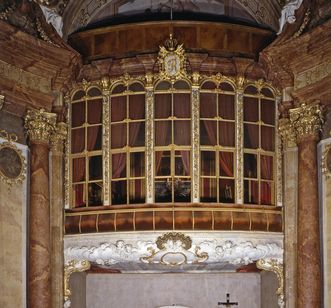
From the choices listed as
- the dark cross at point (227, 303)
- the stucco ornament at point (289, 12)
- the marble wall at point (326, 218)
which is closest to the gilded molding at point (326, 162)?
the marble wall at point (326, 218)

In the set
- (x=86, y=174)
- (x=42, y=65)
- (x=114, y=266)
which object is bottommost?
(x=114, y=266)

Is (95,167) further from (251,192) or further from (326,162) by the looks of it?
(326,162)

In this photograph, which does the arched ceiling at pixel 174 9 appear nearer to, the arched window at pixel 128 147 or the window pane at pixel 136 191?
the arched window at pixel 128 147

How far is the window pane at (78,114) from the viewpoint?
23109 millimetres

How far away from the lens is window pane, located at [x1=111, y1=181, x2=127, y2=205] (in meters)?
22.5

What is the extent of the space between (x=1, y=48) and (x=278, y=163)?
6660 millimetres

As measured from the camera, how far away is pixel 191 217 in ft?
72.2

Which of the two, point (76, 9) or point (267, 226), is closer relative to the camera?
point (267, 226)

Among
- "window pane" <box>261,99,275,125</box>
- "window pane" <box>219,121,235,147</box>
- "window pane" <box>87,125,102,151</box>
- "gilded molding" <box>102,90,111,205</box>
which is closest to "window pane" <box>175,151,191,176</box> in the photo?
"window pane" <box>219,121,235,147</box>

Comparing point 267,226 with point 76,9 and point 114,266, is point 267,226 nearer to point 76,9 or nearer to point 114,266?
point 114,266

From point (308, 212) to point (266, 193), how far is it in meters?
1.54

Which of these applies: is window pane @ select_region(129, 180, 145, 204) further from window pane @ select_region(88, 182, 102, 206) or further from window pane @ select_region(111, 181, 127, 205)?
window pane @ select_region(88, 182, 102, 206)

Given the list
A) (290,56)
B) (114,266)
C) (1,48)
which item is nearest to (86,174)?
(114,266)

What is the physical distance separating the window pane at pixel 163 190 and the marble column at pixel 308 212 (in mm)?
2844
